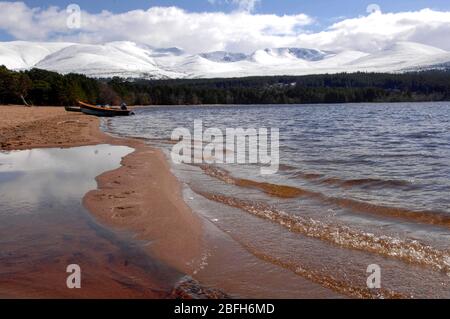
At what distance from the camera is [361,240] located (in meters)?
8.68

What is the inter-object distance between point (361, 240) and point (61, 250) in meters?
5.57

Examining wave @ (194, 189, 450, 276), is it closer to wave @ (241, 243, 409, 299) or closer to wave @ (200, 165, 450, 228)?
wave @ (241, 243, 409, 299)

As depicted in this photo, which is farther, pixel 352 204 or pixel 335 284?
pixel 352 204

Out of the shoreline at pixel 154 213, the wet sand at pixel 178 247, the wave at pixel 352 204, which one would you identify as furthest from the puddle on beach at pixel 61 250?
the wave at pixel 352 204

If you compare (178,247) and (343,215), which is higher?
(178,247)

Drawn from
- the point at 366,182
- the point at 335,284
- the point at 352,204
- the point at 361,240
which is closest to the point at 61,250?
the point at 335,284

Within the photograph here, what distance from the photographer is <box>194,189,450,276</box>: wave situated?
7.66 metres

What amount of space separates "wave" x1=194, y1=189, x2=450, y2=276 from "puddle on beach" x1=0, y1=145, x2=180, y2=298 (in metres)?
3.52

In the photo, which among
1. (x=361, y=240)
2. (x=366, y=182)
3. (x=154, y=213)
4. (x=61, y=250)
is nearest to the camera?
(x=61, y=250)

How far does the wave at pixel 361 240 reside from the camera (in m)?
7.66

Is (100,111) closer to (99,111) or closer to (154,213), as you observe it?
(99,111)
